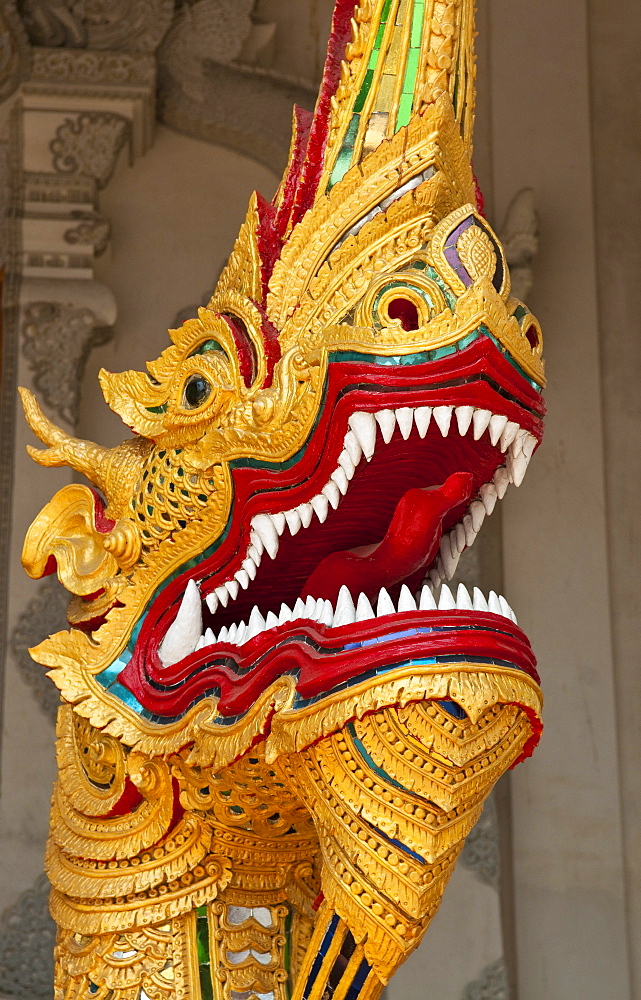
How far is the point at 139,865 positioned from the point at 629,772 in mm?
1679

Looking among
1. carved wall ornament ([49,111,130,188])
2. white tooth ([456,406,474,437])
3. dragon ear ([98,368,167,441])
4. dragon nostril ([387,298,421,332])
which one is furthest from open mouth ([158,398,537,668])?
carved wall ornament ([49,111,130,188])

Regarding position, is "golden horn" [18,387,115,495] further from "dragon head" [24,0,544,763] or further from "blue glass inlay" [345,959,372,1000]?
"blue glass inlay" [345,959,372,1000]

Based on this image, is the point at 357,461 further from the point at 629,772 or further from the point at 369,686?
the point at 629,772

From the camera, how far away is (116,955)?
1.71m

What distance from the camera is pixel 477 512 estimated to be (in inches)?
69.4

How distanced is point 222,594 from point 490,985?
1611mm

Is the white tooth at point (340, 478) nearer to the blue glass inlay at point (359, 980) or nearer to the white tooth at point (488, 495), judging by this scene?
the white tooth at point (488, 495)

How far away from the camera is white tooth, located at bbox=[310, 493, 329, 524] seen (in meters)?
1.60

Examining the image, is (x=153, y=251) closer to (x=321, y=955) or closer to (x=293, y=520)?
(x=293, y=520)

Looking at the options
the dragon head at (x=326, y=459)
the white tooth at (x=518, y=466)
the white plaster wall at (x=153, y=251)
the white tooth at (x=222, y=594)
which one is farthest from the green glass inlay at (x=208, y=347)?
the white plaster wall at (x=153, y=251)

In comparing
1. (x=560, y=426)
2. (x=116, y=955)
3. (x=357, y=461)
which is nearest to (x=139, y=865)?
(x=116, y=955)

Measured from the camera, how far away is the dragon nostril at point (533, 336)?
1.63m

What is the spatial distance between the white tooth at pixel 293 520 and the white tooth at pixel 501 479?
266 millimetres

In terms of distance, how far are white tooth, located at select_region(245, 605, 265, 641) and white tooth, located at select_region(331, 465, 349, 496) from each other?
0.21 metres
